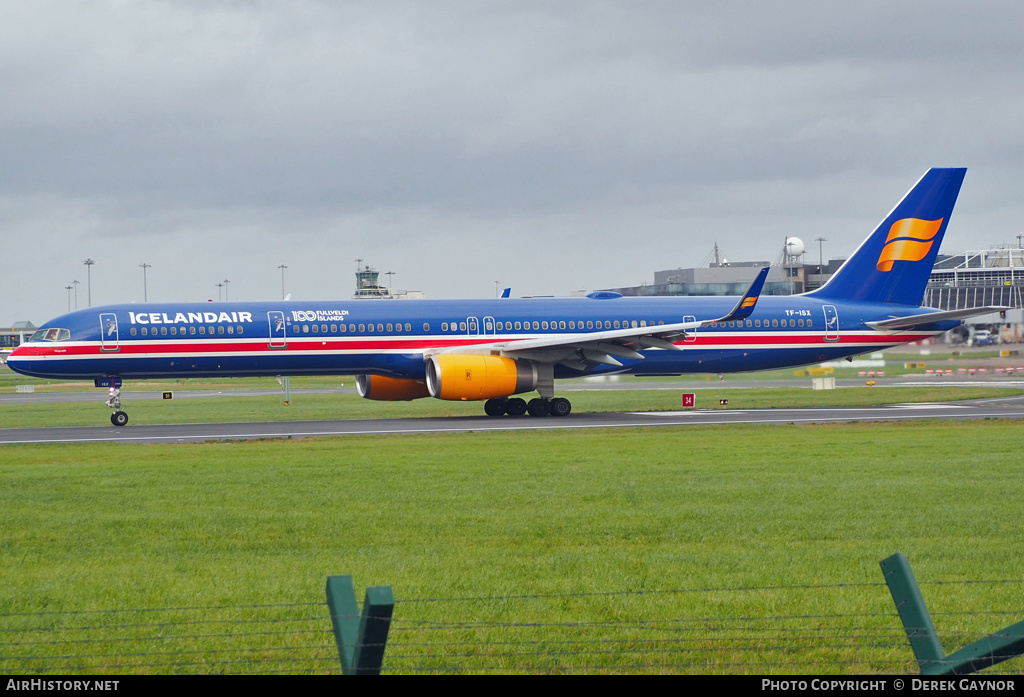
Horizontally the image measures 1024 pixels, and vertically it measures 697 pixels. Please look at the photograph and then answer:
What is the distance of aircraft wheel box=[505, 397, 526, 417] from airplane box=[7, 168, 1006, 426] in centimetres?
8

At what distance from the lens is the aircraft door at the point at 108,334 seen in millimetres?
34062

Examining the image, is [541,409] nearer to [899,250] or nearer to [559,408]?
[559,408]

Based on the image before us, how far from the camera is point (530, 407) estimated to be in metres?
35.8

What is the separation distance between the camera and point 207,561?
12.1 meters

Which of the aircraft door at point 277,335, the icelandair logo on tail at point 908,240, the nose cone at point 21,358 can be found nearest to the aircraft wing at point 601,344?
the aircraft door at point 277,335

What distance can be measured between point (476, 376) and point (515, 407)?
3.58m

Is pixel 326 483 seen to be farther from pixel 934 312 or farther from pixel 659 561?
pixel 934 312

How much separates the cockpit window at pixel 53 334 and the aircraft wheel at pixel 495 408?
13.4m

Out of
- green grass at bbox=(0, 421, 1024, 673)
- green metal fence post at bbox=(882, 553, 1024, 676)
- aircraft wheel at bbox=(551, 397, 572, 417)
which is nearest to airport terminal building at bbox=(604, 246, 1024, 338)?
aircraft wheel at bbox=(551, 397, 572, 417)

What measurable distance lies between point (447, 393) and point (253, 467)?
12.7m

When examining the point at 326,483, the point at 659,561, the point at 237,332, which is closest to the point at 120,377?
the point at 237,332

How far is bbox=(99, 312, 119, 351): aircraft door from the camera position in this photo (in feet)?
112

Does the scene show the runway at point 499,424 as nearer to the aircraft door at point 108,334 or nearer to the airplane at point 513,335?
the airplane at point 513,335

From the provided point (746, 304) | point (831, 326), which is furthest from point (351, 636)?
point (831, 326)
